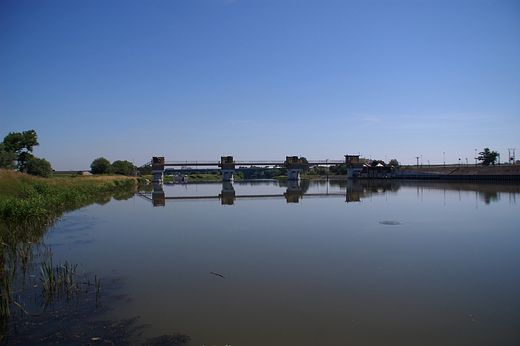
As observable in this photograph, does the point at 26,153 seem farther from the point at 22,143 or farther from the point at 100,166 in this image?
the point at 100,166

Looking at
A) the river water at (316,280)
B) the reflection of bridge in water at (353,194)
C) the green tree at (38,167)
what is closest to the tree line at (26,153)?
the green tree at (38,167)

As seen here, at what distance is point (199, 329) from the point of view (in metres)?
5.70

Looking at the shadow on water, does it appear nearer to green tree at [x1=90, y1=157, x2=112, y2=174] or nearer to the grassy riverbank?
the grassy riverbank

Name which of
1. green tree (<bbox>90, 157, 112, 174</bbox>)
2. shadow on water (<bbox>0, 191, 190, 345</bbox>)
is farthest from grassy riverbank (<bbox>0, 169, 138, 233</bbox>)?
green tree (<bbox>90, 157, 112, 174</bbox>)

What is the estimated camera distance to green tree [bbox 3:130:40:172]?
4947 centimetres

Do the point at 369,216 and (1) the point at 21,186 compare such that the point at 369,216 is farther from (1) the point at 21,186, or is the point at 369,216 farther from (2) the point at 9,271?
(1) the point at 21,186

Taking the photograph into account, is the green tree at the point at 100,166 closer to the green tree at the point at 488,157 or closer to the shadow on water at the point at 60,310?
the shadow on water at the point at 60,310

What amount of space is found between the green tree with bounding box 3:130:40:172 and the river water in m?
46.0

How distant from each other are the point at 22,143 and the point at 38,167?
6476 mm

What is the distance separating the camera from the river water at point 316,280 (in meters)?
5.62

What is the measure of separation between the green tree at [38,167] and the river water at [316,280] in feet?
136

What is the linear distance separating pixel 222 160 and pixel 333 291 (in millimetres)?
70778

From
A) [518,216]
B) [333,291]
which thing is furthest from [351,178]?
[333,291]

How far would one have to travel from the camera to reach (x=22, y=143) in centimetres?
5084
